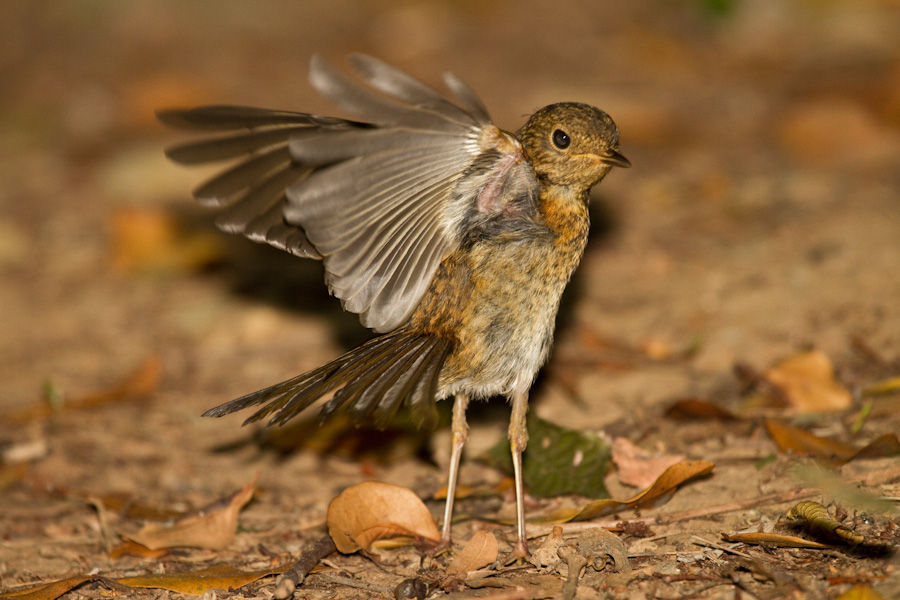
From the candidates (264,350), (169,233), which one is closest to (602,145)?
(264,350)

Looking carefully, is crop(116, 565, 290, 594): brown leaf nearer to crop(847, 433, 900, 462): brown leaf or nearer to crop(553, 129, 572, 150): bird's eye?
crop(553, 129, 572, 150): bird's eye

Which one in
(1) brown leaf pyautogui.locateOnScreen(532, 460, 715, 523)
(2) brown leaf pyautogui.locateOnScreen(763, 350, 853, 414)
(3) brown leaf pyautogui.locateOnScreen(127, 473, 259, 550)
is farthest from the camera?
(2) brown leaf pyautogui.locateOnScreen(763, 350, 853, 414)

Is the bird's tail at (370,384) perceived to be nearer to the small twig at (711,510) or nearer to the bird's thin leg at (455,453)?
the bird's thin leg at (455,453)

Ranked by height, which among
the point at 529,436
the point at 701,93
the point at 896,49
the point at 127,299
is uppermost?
the point at 896,49

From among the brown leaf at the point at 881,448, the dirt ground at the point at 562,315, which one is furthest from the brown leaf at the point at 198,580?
the brown leaf at the point at 881,448

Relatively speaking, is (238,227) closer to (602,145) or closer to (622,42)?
(602,145)

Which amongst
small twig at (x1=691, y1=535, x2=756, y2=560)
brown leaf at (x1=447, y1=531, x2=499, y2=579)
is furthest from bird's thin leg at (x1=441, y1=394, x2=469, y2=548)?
small twig at (x1=691, y1=535, x2=756, y2=560)

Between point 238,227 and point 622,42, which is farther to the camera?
point 622,42
